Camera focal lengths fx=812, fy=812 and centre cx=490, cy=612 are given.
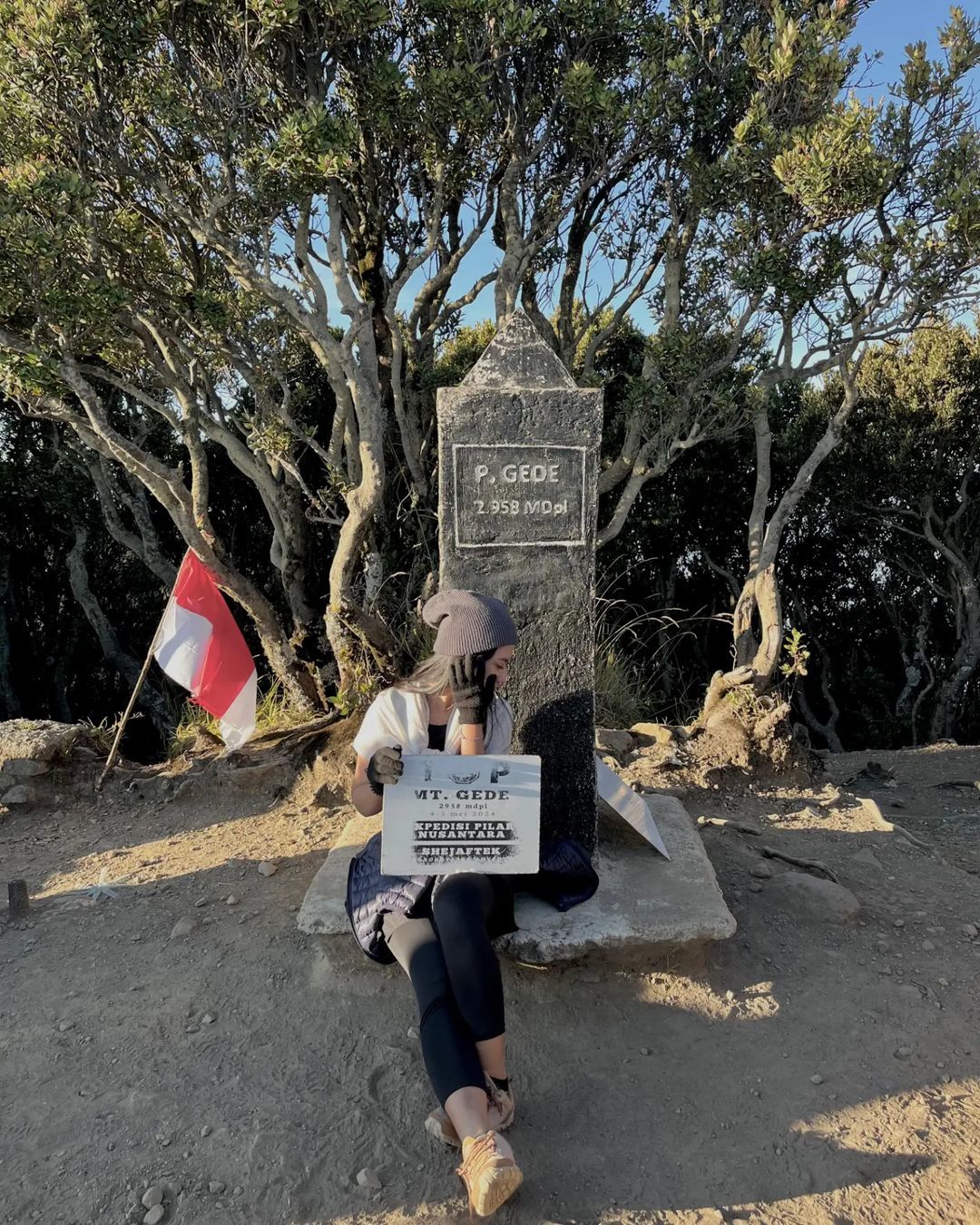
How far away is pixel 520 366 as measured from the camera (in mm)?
2969

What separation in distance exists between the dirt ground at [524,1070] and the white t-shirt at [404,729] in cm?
85

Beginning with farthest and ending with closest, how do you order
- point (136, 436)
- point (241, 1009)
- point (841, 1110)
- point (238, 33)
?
point (136, 436), point (238, 33), point (241, 1009), point (841, 1110)

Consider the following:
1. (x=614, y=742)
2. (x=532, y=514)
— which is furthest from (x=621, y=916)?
(x=614, y=742)

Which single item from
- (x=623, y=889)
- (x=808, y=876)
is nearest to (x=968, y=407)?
(x=808, y=876)

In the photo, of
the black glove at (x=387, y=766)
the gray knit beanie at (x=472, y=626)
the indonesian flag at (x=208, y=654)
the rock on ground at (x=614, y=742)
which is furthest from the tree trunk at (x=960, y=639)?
the black glove at (x=387, y=766)


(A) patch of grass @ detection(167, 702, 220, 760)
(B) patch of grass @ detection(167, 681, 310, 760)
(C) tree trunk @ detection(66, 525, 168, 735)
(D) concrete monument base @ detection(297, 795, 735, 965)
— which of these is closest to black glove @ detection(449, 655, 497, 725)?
(D) concrete monument base @ detection(297, 795, 735, 965)

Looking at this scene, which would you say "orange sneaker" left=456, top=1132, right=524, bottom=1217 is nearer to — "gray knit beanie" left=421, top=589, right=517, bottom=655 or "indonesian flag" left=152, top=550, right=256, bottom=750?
"gray knit beanie" left=421, top=589, right=517, bottom=655

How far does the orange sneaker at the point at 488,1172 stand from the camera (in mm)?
1902

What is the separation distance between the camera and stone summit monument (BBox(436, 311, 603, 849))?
9.62 ft

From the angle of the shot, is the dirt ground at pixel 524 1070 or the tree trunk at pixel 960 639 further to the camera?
the tree trunk at pixel 960 639

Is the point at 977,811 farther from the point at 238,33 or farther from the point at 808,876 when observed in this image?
the point at 238,33

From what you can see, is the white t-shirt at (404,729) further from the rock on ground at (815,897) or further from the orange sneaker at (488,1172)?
the rock on ground at (815,897)

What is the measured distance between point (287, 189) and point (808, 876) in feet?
16.4

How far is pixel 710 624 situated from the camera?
10.9 m
